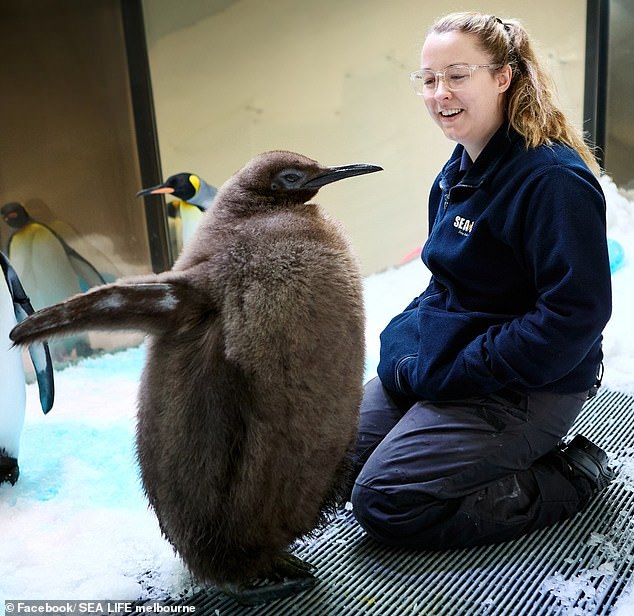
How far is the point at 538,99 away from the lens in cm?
140

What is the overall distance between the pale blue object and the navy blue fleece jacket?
5.09 ft

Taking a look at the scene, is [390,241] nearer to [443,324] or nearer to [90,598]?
[443,324]

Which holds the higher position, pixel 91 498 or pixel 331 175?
pixel 331 175

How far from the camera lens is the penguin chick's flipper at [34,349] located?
70.8 inches

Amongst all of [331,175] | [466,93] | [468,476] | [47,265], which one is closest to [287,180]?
[331,175]

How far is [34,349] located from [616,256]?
7.40 feet

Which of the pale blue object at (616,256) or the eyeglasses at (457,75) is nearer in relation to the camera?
the eyeglasses at (457,75)

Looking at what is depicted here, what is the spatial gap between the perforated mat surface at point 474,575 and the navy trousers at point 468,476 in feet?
0.13

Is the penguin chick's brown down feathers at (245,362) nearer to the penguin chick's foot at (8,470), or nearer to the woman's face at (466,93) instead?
the woman's face at (466,93)

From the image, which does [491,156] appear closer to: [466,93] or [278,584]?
[466,93]

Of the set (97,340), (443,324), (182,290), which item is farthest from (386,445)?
(97,340)

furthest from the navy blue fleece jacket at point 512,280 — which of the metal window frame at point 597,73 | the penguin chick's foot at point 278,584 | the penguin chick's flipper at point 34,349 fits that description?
the metal window frame at point 597,73

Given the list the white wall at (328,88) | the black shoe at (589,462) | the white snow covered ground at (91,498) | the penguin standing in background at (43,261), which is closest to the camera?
the white snow covered ground at (91,498)

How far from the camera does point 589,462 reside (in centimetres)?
157
